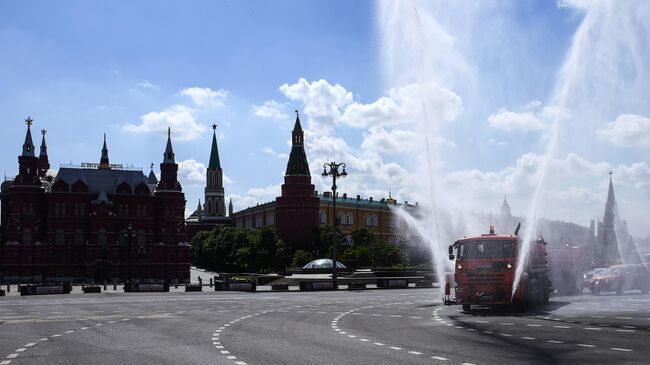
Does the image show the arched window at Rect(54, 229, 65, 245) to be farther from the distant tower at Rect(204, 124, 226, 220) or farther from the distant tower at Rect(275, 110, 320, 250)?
the distant tower at Rect(204, 124, 226, 220)

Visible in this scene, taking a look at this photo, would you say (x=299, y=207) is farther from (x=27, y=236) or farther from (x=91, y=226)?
(x=27, y=236)

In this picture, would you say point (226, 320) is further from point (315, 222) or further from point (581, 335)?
point (315, 222)

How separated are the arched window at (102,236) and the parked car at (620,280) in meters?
83.6

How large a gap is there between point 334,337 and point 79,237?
9820cm

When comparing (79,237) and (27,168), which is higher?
(27,168)

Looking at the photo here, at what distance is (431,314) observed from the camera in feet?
86.4

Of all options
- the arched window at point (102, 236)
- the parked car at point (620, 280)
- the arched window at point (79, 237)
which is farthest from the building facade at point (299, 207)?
the parked car at point (620, 280)

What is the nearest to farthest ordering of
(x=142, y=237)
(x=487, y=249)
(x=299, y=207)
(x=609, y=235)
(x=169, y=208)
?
(x=487, y=249) < (x=609, y=235) < (x=142, y=237) < (x=169, y=208) < (x=299, y=207)

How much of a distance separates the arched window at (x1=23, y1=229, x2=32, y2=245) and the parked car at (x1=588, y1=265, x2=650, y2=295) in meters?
86.8

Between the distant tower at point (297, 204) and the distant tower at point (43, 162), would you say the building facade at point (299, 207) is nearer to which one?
the distant tower at point (297, 204)

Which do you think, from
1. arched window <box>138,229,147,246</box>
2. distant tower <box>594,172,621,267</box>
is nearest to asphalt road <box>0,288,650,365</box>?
distant tower <box>594,172,621,267</box>

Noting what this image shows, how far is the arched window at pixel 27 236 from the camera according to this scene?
104812 mm

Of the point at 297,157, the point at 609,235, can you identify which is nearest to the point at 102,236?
the point at 297,157

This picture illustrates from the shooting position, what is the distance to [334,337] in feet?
61.2
